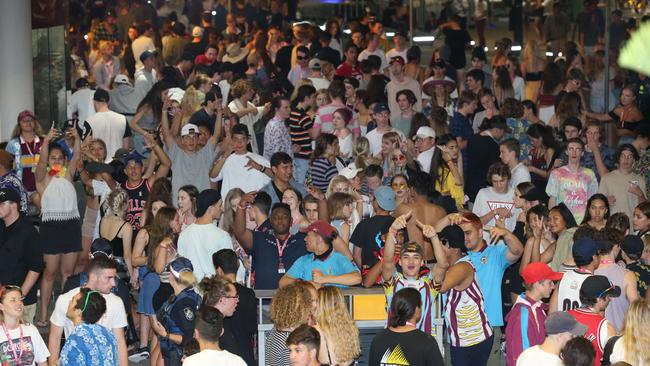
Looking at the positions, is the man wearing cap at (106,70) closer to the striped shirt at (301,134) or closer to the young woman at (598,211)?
the striped shirt at (301,134)

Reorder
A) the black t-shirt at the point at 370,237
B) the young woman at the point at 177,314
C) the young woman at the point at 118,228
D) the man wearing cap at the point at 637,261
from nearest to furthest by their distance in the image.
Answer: the young woman at the point at 177,314
the man wearing cap at the point at 637,261
the black t-shirt at the point at 370,237
the young woman at the point at 118,228

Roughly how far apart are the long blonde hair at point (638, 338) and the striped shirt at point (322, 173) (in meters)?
6.01

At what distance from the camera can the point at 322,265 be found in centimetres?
1063

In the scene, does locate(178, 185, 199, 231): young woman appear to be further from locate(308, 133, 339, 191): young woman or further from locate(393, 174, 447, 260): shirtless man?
locate(308, 133, 339, 191): young woman

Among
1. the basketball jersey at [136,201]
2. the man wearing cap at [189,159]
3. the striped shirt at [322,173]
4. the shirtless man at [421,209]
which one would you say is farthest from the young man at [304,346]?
the man wearing cap at [189,159]

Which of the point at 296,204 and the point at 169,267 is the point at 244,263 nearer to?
the point at 296,204

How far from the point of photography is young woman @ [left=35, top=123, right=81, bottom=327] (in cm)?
1282

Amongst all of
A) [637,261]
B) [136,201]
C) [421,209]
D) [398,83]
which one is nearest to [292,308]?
[637,261]

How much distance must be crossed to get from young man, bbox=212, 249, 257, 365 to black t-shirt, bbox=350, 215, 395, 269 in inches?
64.4

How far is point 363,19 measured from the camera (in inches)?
1039

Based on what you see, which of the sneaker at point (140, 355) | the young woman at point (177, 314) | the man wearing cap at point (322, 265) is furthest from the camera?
the sneaker at point (140, 355)

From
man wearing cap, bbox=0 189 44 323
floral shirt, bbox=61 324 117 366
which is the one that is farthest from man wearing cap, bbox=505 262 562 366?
man wearing cap, bbox=0 189 44 323

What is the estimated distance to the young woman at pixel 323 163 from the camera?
45.8 feet

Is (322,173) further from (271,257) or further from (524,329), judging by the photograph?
(524,329)
